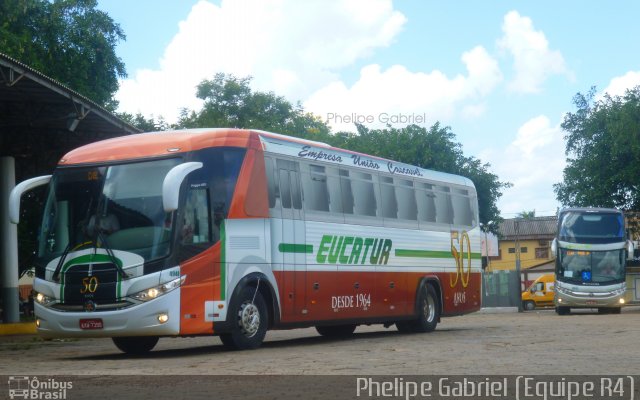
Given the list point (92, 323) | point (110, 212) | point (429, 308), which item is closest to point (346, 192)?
point (429, 308)

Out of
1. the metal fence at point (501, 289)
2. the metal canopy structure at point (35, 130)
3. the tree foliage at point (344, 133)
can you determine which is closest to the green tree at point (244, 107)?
the tree foliage at point (344, 133)

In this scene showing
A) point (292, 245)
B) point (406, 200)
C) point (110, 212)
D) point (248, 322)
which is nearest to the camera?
point (110, 212)

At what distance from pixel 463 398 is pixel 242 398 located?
1.91m

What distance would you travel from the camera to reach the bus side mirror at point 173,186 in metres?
14.9

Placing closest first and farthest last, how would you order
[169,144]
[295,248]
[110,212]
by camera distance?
[110,212] < [169,144] < [295,248]

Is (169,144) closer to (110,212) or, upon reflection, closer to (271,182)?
(110,212)

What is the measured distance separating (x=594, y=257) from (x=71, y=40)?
22354 millimetres

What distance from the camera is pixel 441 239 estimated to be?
23844 mm

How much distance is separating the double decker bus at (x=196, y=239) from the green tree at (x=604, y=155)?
3037 cm

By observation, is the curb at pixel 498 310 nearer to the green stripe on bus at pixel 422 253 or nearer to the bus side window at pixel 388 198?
the green stripe on bus at pixel 422 253

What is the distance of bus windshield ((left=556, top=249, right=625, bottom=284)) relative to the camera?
42.3m

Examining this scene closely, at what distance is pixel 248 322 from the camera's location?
54.9ft

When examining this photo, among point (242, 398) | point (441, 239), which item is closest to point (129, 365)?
point (242, 398)

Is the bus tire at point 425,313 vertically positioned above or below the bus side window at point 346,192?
below
